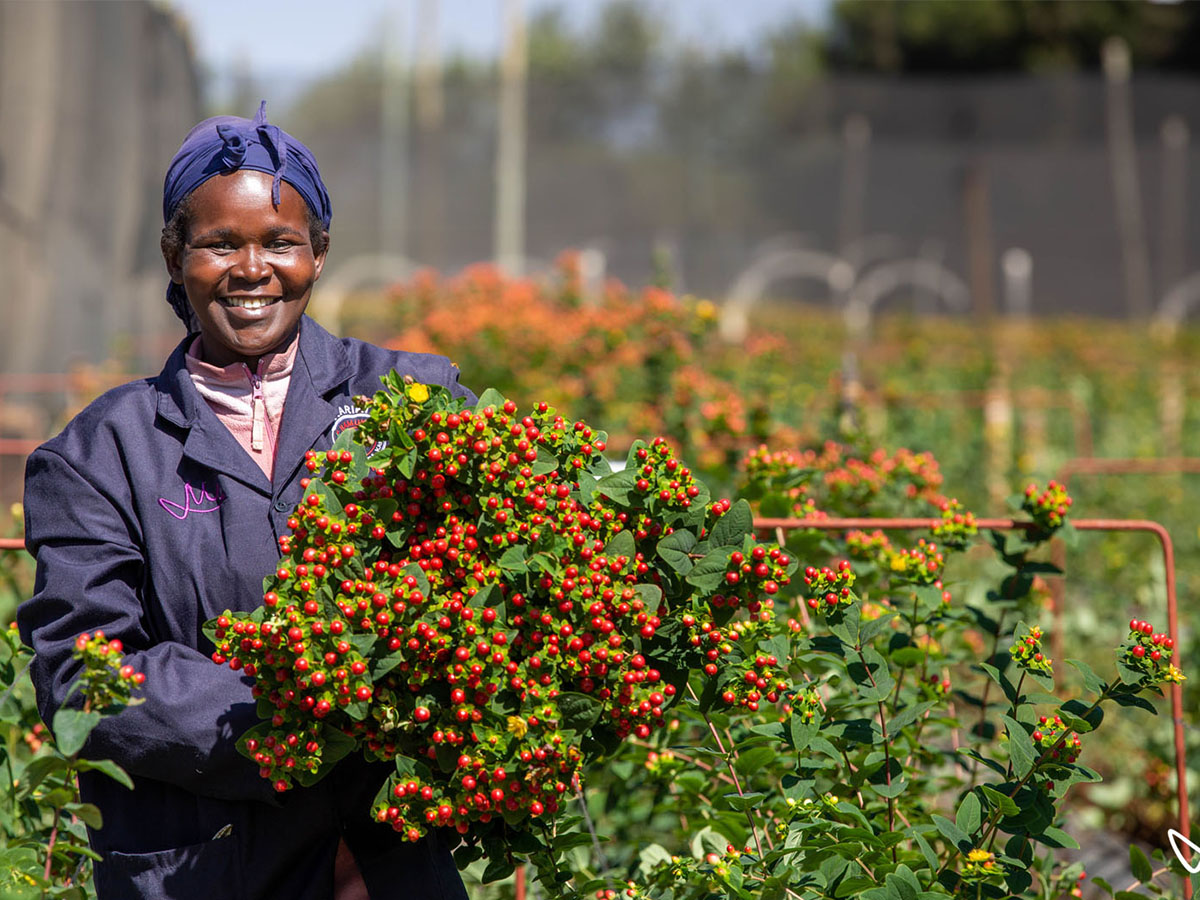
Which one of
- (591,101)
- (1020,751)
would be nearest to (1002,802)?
(1020,751)

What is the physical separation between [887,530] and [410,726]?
168cm

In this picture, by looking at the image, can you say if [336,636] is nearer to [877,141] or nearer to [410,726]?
[410,726]

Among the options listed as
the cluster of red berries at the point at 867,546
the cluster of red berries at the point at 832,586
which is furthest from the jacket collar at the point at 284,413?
the cluster of red berries at the point at 867,546

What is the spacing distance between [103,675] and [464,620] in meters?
0.38

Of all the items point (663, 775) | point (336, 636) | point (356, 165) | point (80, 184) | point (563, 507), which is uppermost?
point (356, 165)

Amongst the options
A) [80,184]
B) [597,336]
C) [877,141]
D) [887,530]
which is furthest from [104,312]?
[877,141]

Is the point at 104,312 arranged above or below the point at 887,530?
above

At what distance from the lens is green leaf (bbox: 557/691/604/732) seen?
4.79 feet

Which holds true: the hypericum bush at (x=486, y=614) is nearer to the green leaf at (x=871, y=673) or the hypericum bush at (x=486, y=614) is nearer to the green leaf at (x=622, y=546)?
the green leaf at (x=622, y=546)

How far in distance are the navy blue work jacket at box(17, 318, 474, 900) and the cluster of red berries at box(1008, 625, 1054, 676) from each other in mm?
780

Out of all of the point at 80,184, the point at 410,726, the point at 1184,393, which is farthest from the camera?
the point at 1184,393

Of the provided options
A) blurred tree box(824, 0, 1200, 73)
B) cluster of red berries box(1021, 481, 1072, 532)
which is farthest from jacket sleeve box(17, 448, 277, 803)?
blurred tree box(824, 0, 1200, 73)

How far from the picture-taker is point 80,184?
7.39 m

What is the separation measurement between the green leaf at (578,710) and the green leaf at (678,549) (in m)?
0.19
